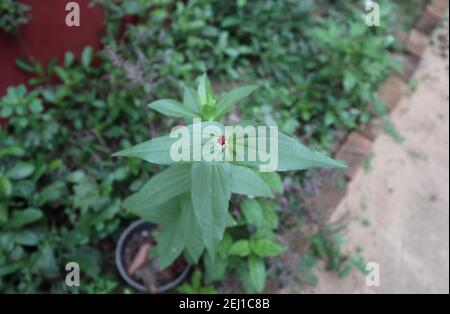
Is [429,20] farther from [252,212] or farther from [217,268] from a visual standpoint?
[217,268]

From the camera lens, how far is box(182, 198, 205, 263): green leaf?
4.27 feet

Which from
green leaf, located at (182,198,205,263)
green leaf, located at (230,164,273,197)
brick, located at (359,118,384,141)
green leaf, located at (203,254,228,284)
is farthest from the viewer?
brick, located at (359,118,384,141)

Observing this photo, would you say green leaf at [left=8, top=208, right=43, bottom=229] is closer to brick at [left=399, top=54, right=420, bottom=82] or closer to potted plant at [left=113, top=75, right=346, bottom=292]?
potted plant at [left=113, top=75, right=346, bottom=292]

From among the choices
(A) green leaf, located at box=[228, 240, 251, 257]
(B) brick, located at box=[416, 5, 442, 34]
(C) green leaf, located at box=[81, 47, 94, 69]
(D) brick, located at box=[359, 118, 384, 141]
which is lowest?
(A) green leaf, located at box=[228, 240, 251, 257]

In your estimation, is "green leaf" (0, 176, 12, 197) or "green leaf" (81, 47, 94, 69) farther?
"green leaf" (81, 47, 94, 69)

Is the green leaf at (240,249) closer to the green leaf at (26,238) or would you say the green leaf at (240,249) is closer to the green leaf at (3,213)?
the green leaf at (26,238)

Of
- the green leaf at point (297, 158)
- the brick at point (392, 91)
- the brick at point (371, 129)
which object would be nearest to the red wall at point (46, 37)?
the green leaf at point (297, 158)

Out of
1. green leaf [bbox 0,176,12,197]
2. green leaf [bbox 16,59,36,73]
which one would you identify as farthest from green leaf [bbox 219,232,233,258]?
green leaf [bbox 16,59,36,73]

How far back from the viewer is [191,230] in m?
1.32

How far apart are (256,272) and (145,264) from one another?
0.52 metres

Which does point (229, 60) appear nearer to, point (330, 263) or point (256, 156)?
point (330, 263)

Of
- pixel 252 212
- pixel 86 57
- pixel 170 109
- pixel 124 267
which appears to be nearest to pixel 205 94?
pixel 170 109

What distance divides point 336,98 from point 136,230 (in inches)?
57.7
